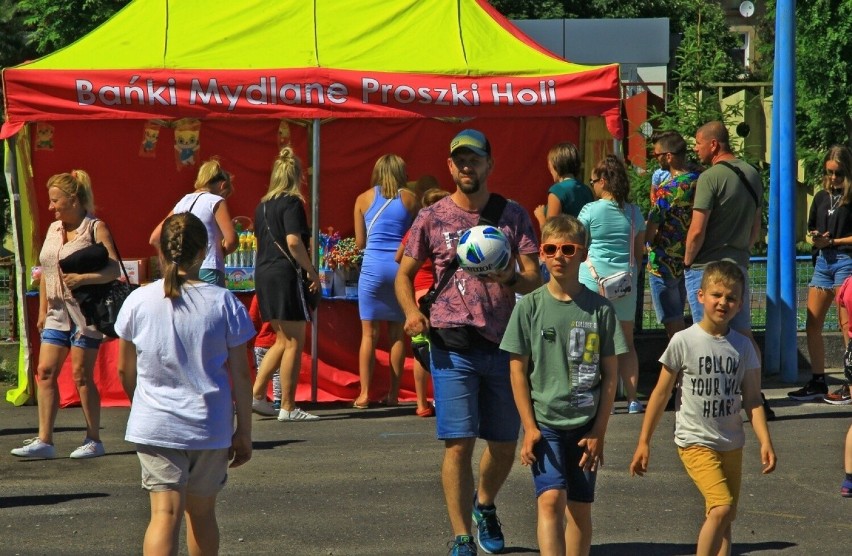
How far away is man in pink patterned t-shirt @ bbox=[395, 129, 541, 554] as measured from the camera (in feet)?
18.8

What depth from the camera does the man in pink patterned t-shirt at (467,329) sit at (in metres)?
5.73

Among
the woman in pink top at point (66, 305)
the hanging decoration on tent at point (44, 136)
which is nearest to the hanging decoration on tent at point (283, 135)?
the hanging decoration on tent at point (44, 136)

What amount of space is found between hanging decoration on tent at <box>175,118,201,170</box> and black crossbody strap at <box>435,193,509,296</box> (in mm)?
6008

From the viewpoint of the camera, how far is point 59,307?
26.3ft

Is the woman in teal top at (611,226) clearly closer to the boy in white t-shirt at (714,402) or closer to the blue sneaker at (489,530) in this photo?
the blue sneaker at (489,530)

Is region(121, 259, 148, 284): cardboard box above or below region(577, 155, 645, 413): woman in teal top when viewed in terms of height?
below

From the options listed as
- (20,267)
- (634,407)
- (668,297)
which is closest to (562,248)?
(634,407)

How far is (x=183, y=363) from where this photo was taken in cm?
482

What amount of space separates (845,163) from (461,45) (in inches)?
122

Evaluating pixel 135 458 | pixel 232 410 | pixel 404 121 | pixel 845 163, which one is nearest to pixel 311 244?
pixel 404 121

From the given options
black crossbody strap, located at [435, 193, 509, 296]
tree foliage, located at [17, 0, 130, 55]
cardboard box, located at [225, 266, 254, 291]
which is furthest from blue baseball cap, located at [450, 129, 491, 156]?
tree foliage, located at [17, 0, 130, 55]

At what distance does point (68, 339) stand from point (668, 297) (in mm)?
4442

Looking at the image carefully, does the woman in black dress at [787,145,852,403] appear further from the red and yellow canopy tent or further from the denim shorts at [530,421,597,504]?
the denim shorts at [530,421,597,504]

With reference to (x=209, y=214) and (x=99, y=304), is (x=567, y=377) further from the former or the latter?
(x=209, y=214)
